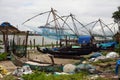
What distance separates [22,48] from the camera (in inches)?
688

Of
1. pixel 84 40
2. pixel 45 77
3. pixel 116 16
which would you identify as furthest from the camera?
pixel 116 16

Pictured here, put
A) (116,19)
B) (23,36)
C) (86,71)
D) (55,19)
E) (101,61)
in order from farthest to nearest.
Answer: (116,19), (55,19), (23,36), (101,61), (86,71)

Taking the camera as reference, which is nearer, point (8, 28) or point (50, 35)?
point (8, 28)

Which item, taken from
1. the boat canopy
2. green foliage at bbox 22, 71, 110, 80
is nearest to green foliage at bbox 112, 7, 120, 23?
the boat canopy

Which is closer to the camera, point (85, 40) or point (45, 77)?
point (45, 77)

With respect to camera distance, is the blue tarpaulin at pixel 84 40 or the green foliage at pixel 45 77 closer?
the green foliage at pixel 45 77

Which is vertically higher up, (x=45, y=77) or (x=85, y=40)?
(x=85, y=40)

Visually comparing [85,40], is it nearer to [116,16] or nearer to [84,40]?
[84,40]

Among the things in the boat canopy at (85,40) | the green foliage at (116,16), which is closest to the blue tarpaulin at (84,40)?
the boat canopy at (85,40)

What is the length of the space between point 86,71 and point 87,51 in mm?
10517

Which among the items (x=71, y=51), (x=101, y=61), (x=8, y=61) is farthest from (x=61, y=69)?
(x=71, y=51)

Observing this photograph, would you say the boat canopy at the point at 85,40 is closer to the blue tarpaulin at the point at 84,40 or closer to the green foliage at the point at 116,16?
the blue tarpaulin at the point at 84,40

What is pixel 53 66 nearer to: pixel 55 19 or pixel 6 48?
pixel 6 48

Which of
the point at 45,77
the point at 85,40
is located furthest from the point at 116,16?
the point at 45,77
